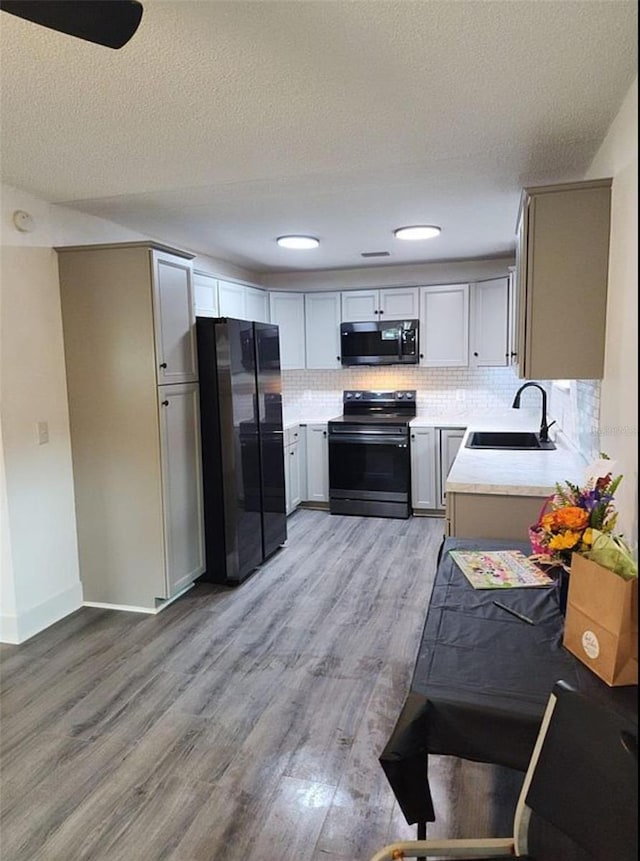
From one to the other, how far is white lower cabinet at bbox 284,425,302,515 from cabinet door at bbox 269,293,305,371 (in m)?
0.74

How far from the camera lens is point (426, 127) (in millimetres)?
2268

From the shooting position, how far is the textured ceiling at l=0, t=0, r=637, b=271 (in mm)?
1577

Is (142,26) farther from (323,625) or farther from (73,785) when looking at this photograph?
(323,625)

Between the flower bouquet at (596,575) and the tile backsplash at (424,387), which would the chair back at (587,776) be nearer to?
the flower bouquet at (596,575)

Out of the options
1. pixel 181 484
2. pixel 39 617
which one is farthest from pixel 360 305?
pixel 39 617

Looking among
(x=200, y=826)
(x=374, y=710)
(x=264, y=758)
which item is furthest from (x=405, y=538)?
(x=200, y=826)

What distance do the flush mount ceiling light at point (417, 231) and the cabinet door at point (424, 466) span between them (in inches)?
69.9

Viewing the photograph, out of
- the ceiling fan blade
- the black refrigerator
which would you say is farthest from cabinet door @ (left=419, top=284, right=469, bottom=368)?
the ceiling fan blade

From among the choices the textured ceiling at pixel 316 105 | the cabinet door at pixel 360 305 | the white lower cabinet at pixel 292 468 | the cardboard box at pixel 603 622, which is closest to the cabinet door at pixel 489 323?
the cabinet door at pixel 360 305

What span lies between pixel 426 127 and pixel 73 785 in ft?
9.42

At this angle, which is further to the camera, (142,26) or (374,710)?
(374,710)

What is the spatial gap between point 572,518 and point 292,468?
3994 millimetres

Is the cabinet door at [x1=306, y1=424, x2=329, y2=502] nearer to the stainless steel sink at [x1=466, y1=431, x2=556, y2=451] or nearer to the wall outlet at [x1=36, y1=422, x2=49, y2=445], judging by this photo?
the stainless steel sink at [x1=466, y1=431, x2=556, y2=451]

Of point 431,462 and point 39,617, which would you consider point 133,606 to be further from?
point 431,462
